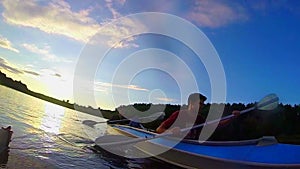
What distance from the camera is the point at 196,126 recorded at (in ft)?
33.1

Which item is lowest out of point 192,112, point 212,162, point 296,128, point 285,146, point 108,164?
point 108,164

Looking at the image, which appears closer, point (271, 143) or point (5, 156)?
point (5, 156)

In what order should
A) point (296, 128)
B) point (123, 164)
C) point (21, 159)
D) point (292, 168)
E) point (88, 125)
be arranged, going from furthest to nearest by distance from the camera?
point (296, 128) → point (88, 125) → point (123, 164) → point (21, 159) → point (292, 168)

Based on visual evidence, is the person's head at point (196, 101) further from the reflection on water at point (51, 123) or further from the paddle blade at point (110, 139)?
the reflection on water at point (51, 123)

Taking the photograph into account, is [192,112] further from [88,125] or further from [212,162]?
[88,125]

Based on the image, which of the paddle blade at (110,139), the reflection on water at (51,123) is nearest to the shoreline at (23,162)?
the paddle blade at (110,139)

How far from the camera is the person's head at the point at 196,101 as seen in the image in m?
10.0

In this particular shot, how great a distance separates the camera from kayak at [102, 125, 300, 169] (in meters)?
7.30

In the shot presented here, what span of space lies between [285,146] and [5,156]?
29.6ft

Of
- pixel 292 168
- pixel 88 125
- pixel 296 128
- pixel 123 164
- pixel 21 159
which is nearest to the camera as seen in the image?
pixel 292 168

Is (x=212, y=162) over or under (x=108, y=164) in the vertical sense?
over

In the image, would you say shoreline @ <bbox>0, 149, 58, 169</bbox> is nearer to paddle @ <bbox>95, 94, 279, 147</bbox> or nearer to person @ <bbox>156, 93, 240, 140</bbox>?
paddle @ <bbox>95, 94, 279, 147</bbox>

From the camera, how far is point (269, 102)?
33.9 ft

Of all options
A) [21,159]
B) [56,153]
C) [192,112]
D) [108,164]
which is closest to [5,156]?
[21,159]
